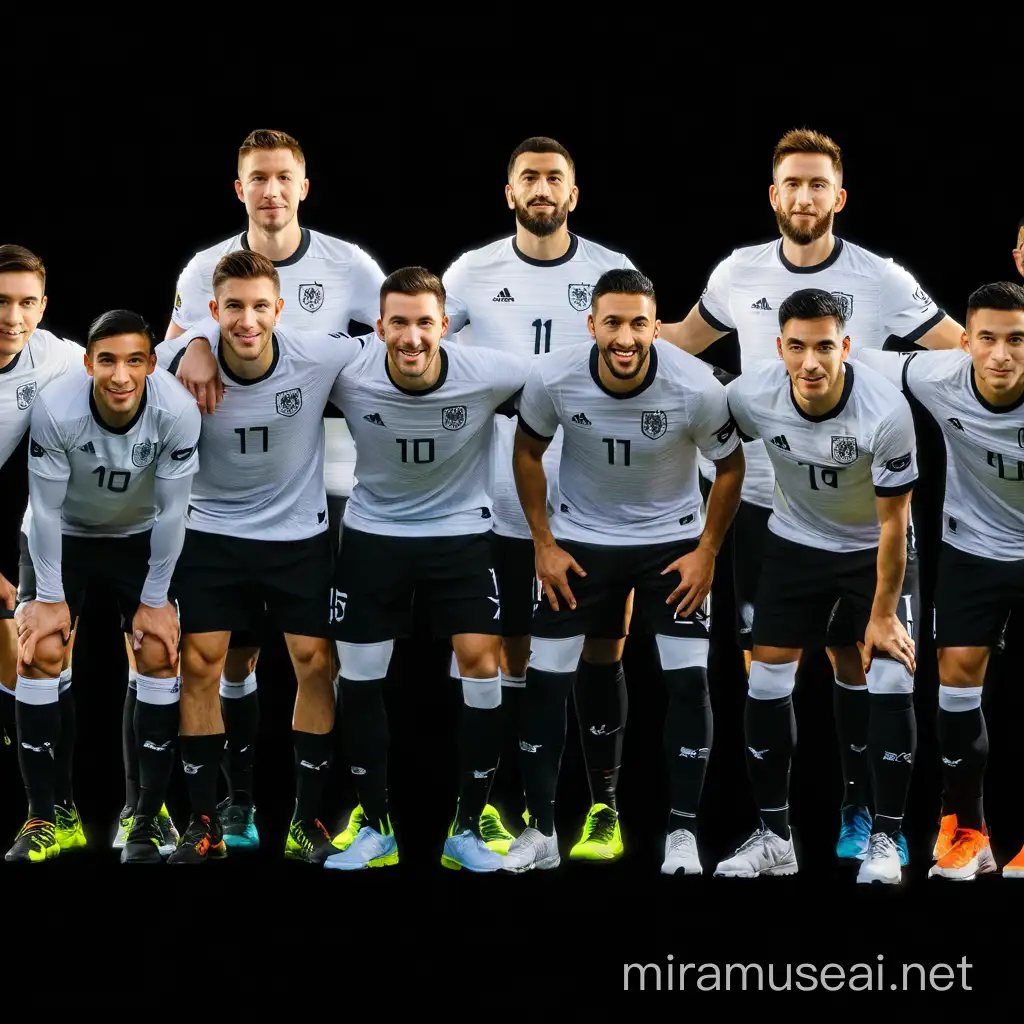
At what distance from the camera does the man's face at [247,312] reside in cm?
891

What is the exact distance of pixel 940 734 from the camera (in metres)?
9.04

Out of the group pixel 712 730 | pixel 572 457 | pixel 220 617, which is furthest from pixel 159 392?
pixel 712 730

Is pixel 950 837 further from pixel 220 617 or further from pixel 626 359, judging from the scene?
pixel 220 617

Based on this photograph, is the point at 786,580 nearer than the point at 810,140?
Yes

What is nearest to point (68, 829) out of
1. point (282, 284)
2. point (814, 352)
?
point (282, 284)

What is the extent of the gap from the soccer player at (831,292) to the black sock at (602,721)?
66 centimetres

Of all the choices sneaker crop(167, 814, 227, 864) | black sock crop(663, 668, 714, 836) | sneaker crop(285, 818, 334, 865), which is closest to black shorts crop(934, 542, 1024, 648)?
black sock crop(663, 668, 714, 836)

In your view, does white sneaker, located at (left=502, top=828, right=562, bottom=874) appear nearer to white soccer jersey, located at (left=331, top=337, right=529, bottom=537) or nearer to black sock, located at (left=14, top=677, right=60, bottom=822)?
white soccer jersey, located at (left=331, top=337, right=529, bottom=537)

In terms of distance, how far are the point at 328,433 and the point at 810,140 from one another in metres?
2.61

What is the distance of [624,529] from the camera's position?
9148mm

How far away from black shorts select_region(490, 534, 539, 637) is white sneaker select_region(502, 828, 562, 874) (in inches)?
41.0

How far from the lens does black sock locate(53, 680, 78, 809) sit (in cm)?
946

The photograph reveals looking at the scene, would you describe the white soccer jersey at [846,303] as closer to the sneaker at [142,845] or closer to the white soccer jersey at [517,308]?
the white soccer jersey at [517,308]

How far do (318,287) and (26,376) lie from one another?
1.37 m
